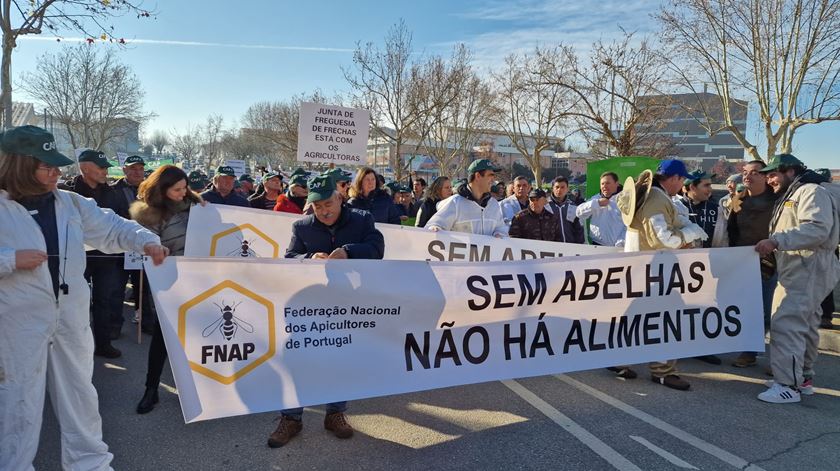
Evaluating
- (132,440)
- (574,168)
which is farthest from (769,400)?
(574,168)

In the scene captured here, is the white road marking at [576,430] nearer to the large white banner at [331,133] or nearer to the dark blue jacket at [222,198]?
the dark blue jacket at [222,198]

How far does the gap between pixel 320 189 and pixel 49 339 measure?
1726 millimetres

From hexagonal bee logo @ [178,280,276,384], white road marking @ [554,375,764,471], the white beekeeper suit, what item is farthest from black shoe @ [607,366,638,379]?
the white beekeeper suit

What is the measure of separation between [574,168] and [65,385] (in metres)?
110

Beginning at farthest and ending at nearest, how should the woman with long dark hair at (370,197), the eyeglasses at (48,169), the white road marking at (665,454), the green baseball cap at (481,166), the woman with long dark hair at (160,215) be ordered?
1. the woman with long dark hair at (370,197)
2. the green baseball cap at (481,166)
3. the woman with long dark hair at (160,215)
4. the white road marking at (665,454)
5. the eyeglasses at (48,169)

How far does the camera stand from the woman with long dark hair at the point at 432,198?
23.0 feet

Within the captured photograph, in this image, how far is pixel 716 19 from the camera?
12336mm

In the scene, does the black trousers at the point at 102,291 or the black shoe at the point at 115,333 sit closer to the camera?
the black trousers at the point at 102,291

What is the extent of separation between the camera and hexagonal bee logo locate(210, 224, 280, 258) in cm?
539

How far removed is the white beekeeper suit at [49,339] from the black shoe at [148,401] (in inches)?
44.8

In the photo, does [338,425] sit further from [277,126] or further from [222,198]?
[277,126]

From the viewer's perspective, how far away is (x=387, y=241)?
5793 millimetres

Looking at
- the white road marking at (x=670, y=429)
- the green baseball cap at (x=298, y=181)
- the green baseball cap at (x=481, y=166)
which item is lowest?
the white road marking at (x=670, y=429)

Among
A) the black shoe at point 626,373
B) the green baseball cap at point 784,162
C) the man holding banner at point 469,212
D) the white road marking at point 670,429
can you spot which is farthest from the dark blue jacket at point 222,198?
the green baseball cap at point 784,162
